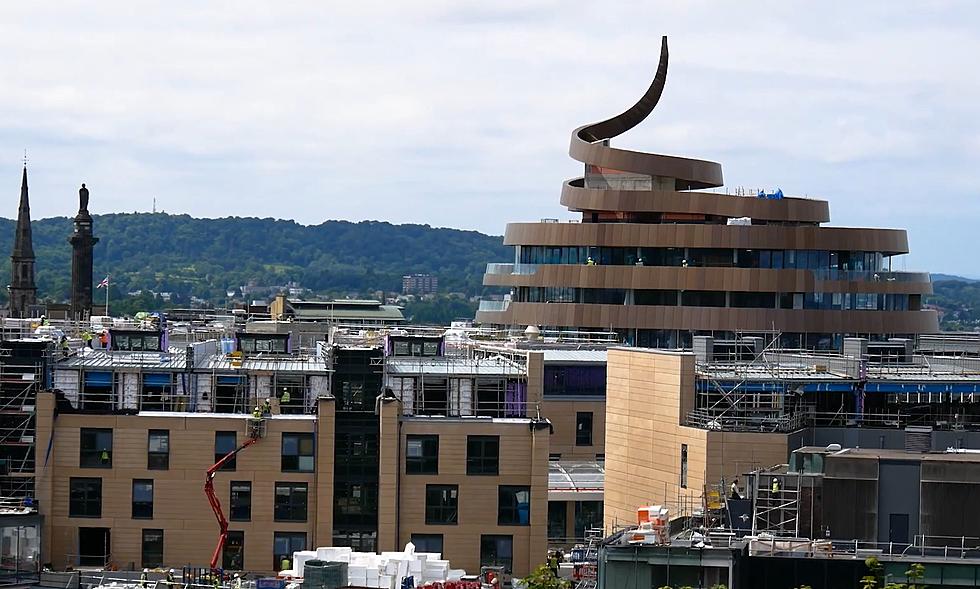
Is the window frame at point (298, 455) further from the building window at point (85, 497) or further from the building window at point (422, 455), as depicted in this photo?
the building window at point (85, 497)

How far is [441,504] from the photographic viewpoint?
94.4m

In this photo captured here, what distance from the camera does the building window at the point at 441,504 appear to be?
94375 mm

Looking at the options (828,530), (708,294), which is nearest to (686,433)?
(828,530)

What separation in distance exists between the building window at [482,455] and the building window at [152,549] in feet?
44.6

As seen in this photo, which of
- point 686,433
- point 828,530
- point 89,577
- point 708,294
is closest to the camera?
point 828,530

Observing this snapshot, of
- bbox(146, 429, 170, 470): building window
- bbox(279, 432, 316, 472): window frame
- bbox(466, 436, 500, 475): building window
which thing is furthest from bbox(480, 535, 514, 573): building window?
bbox(146, 429, 170, 470): building window

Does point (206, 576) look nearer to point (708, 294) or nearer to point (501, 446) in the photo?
point (501, 446)

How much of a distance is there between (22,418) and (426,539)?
1851cm

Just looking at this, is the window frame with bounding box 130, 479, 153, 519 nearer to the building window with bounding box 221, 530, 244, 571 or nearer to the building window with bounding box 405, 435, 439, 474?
the building window with bounding box 221, 530, 244, 571

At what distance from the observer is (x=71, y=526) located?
93.9m

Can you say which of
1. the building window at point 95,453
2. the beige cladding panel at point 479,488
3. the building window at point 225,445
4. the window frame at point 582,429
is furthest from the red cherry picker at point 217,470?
the window frame at point 582,429

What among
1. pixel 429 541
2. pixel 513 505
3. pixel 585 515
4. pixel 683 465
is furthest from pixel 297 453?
pixel 585 515

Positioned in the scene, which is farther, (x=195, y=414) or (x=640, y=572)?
(x=195, y=414)

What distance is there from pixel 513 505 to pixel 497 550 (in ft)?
6.79
